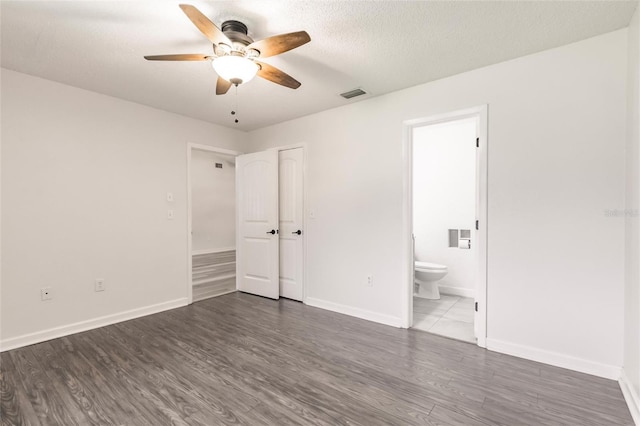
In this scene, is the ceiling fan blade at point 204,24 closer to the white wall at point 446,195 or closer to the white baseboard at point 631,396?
the white baseboard at point 631,396

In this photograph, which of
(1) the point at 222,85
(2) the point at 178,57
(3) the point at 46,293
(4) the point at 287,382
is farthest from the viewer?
(3) the point at 46,293

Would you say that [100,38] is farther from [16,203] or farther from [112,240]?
[112,240]

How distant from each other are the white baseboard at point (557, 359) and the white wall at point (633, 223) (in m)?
0.13

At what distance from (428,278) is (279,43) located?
11.1 ft

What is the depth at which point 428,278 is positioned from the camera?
4004mm

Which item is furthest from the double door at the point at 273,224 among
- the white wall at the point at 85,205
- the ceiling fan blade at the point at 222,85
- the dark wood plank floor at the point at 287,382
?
the ceiling fan blade at the point at 222,85

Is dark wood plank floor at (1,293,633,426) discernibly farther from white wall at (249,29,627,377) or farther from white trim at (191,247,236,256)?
white trim at (191,247,236,256)

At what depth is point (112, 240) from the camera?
323 cm

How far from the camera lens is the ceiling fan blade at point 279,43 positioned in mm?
1704

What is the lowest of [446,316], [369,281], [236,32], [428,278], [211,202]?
[446,316]

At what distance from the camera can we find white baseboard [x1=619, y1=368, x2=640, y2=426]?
167 centimetres

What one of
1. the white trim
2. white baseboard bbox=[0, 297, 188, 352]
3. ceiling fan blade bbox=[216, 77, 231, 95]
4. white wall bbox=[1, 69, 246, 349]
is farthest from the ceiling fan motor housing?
the white trim

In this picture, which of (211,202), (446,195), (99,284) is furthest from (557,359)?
(211,202)

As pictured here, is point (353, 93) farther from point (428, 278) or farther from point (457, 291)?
point (457, 291)
